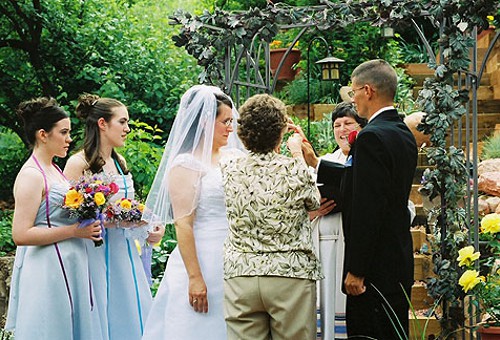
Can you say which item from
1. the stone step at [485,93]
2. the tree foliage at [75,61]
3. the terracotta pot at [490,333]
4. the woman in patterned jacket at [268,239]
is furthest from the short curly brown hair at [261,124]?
the stone step at [485,93]

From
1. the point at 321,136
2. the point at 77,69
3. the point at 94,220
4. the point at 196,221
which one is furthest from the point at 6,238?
the point at 196,221

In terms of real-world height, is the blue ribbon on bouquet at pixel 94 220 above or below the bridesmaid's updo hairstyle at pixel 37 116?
below

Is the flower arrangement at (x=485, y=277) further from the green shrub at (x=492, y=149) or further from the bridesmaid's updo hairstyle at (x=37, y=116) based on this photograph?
the green shrub at (x=492, y=149)

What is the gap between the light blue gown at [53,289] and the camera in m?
4.45

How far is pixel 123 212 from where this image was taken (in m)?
4.67

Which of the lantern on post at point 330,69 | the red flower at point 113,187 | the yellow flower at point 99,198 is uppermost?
the lantern on post at point 330,69

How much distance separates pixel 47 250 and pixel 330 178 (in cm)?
159

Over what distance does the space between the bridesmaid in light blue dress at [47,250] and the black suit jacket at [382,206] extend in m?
1.49

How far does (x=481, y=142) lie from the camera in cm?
927

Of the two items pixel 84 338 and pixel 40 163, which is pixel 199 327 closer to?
pixel 84 338

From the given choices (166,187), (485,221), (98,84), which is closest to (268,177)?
(166,187)

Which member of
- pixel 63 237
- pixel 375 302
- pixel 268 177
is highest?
pixel 268 177

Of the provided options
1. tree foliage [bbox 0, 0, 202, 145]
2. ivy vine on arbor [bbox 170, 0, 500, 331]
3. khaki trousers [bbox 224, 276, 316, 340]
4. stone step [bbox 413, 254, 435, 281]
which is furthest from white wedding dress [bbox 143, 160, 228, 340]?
tree foliage [bbox 0, 0, 202, 145]

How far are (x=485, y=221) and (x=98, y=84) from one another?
5714 millimetres
